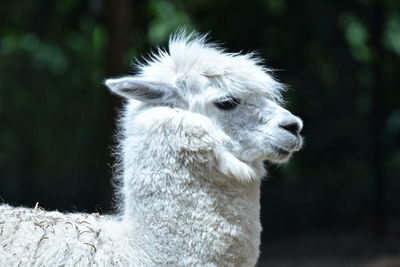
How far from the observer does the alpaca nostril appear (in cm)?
366

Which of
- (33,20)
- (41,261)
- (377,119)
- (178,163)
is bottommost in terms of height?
(41,261)

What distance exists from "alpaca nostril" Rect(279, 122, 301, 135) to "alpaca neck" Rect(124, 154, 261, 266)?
0.38m

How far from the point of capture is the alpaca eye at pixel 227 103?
3676mm

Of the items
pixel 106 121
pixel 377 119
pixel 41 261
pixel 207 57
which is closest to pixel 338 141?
pixel 377 119

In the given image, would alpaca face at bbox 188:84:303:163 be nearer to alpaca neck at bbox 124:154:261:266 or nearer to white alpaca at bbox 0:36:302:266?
white alpaca at bbox 0:36:302:266

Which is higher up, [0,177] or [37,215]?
[0,177]

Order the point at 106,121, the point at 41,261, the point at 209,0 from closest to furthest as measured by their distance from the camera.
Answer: the point at 41,261 < the point at 106,121 < the point at 209,0

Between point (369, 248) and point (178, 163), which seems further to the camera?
point (369, 248)

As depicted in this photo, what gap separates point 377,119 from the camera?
1066 cm

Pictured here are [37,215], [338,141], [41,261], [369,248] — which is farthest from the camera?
[338,141]

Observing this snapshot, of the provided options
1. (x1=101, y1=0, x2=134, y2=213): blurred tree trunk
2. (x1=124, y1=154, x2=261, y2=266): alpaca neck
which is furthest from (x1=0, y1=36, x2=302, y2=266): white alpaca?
(x1=101, y1=0, x2=134, y2=213): blurred tree trunk

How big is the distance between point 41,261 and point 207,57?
132cm

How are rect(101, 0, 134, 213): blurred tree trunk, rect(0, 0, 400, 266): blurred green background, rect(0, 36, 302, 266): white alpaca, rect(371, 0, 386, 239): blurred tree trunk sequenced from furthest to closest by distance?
rect(371, 0, 386, 239): blurred tree trunk, rect(0, 0, 400, 266): blurred green background, rect(101, 0, 134, 213): blurred tree trunk, rect(0, 36, 302, 266): white alpaca

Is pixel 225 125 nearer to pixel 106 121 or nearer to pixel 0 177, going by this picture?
pixel 106 121
